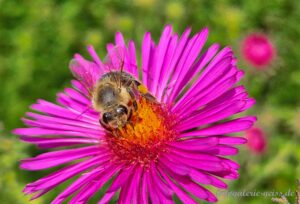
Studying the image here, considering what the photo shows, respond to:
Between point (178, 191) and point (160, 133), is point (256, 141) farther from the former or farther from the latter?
point (178, 191)

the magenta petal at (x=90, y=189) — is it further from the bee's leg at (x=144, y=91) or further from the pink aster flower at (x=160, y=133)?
the bee's leg at (x=144, y=91)

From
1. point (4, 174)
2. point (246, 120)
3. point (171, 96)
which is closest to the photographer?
point (246, 120)

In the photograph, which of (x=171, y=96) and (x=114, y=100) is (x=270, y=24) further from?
(x=114, y=100)

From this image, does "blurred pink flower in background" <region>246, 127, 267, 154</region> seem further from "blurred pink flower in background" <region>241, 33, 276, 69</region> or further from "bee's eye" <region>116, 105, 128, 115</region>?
"bee's eye" <region>116, 105, 128, 115</region>

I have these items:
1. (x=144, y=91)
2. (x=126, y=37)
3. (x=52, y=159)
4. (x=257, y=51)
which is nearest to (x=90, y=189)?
(x=52, y=159)

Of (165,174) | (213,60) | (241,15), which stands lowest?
(165,174)

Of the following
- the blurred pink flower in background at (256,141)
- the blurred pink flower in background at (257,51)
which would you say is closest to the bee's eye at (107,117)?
the blurred pink flower in background at (256,141)

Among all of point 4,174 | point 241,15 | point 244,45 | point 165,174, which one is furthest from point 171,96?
point 241,15
